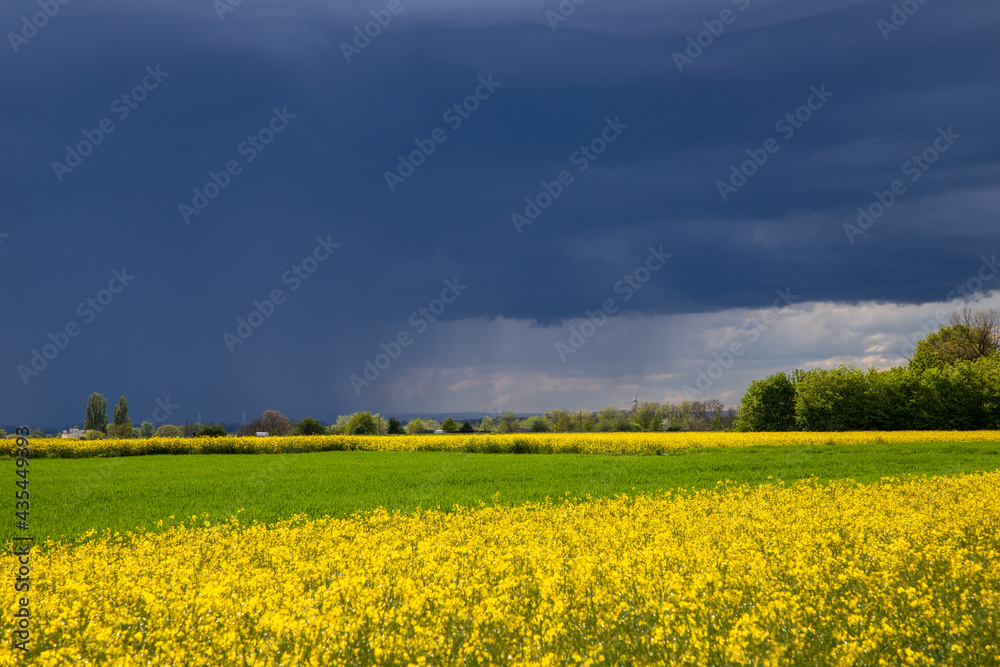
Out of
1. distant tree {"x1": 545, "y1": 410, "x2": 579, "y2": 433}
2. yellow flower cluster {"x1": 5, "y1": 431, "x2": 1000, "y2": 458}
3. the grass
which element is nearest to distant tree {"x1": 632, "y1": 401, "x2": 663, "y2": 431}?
distant tree {"x1": 545, "y1": 410, "x2": 579, "y2": 433}

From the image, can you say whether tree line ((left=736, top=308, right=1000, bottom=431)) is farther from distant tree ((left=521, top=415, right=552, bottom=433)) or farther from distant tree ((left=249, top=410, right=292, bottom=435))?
distant tree ((left=249, top=410, right=292, bottom=435))

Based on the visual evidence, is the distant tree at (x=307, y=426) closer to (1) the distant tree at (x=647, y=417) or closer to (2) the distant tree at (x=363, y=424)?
(2) the distant tree at (x=363, y=424)

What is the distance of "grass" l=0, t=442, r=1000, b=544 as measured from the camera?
1567cm

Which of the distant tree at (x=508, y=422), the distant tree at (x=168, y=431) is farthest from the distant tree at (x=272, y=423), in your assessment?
the distant tree at (x=508, y=422)

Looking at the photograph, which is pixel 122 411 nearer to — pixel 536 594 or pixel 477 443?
pixel 477 443

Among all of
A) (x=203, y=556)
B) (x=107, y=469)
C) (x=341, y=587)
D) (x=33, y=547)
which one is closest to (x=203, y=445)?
(x=107, y=469)

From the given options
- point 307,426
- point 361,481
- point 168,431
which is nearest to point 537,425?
point 307,426

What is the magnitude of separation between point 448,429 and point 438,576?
7458 cm

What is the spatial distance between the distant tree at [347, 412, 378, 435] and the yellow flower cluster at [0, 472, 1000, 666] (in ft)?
214

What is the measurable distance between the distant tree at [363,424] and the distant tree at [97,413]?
54484 mm

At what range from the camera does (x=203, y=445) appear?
42281 millimetres

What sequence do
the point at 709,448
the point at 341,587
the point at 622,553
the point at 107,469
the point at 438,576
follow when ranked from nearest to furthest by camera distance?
the point at 341,587
the point at 438,576
the point at 622,553
the point at 107,469
the point at 709,448

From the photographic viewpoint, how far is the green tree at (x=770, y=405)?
68938 millimetres

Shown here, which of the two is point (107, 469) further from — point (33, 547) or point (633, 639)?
point (633, 639)
